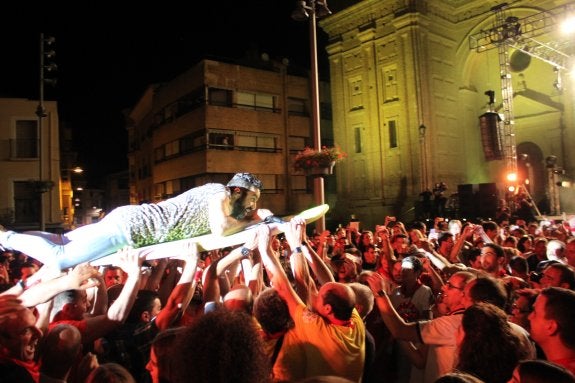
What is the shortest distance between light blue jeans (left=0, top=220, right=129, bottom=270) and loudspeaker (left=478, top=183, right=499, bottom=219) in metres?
18.1

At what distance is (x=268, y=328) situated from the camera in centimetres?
333

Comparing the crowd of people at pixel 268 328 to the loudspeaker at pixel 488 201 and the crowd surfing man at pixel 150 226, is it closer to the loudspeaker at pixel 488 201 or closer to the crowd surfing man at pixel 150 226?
the crowd surfing man at pixel 150 226

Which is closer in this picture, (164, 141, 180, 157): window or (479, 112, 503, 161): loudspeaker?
(479, 112, 503, 161): loudspeaker

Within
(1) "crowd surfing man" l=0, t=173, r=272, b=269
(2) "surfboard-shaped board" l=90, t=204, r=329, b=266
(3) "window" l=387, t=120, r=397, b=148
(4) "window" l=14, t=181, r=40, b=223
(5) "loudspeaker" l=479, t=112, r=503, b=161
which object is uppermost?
(3) "window" l=387, t=120, r=397, b=148

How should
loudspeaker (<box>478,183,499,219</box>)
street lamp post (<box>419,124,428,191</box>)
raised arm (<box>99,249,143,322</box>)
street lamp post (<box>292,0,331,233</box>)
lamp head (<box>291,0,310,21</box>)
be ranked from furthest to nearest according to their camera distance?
street lamp post (<box>419,124,428,191</box>)
loudspeaker (<box>478,183,499,219</box>)
street lamp post (<box>292,0,331,233</box>)
lamp head (<box>291,0,310,21</box>)
raised arm (<box>99,249,143,322</box>)

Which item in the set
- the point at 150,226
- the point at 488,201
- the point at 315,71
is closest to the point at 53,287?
the point at 150,226

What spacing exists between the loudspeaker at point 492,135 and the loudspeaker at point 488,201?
1.67m

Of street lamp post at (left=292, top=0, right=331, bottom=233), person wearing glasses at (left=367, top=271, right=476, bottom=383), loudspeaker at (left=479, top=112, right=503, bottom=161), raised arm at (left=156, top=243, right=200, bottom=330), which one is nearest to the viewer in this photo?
person wearing glasses at (left=367, top=271, right=476, bottom=383)

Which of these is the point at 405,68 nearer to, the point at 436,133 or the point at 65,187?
the point at 436,133

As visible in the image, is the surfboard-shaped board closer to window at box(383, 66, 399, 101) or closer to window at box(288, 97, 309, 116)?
window at box(383, 66, 399, 101)

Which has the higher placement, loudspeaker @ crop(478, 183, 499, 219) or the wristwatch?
loudspeaker @ crop(478, 183, 499, 219)

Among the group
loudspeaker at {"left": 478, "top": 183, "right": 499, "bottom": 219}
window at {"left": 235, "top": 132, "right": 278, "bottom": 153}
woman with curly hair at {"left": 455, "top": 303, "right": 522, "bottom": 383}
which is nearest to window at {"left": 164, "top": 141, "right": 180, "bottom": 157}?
window at {"left": 235, "top": 132, "right": 278, "bottom": 153}

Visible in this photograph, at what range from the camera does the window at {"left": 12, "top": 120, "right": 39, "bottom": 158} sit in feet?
92.1

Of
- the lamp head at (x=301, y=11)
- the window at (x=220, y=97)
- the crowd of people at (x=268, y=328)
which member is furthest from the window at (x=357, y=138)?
the crowd of people at (x=268, y=328)
